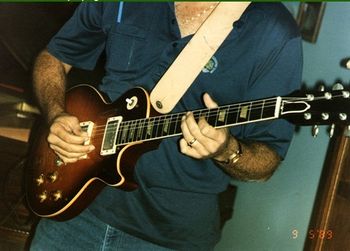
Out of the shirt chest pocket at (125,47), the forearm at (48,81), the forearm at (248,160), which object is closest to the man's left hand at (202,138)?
the forearm at (248,160)

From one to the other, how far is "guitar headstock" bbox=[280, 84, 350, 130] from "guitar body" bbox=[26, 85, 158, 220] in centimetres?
25

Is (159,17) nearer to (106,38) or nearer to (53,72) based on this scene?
(106,38)

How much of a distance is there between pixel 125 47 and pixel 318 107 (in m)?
0.41

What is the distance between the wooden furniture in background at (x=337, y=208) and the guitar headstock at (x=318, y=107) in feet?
1.20

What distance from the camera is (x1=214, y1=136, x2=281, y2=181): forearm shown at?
0.62 metres

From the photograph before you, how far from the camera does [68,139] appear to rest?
73 centimetres

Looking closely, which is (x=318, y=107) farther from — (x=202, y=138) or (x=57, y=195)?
(x=57, y=195)

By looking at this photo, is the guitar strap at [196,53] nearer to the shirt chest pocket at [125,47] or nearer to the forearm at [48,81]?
the shirt chest pocket at [125,47]

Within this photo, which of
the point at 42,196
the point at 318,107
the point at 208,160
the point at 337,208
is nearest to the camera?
the point at 318,107

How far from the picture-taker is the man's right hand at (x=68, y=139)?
73 cm

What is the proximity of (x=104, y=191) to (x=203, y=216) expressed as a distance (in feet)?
0.64

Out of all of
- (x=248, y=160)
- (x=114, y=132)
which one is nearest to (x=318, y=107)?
(x=248, y=160)

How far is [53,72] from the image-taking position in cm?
88

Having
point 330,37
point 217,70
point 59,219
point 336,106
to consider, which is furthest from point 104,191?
point 330,37
